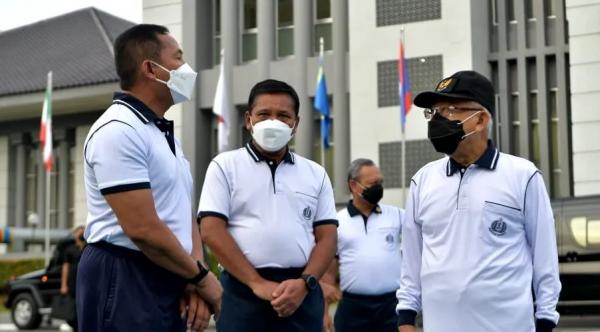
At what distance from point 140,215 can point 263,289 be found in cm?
155

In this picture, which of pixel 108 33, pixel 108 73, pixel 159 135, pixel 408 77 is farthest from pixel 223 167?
pixel 108 33

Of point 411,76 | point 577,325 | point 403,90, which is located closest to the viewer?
point 577,325

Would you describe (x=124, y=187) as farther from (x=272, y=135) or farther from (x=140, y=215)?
(x=272, y=135)

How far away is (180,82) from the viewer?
180 inches

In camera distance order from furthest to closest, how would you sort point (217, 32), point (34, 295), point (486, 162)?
point (217, 32) < point (34, 295) < point (486, 162)

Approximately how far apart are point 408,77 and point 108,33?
18093mm

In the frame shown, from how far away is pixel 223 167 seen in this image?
5875 mm

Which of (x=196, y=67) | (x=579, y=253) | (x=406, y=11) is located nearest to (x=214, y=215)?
(x=579, y=253)

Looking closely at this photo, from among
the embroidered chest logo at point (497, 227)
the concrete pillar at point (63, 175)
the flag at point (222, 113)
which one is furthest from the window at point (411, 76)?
the embroidered chest logo at point (497, 227)

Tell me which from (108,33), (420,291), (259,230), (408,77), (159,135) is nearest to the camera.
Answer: (159,135)

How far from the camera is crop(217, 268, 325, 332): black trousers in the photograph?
5629 mm

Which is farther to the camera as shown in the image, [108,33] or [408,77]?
[108,33]

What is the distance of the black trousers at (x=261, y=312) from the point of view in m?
5.63

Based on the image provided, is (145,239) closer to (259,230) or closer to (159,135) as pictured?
(159,135)
